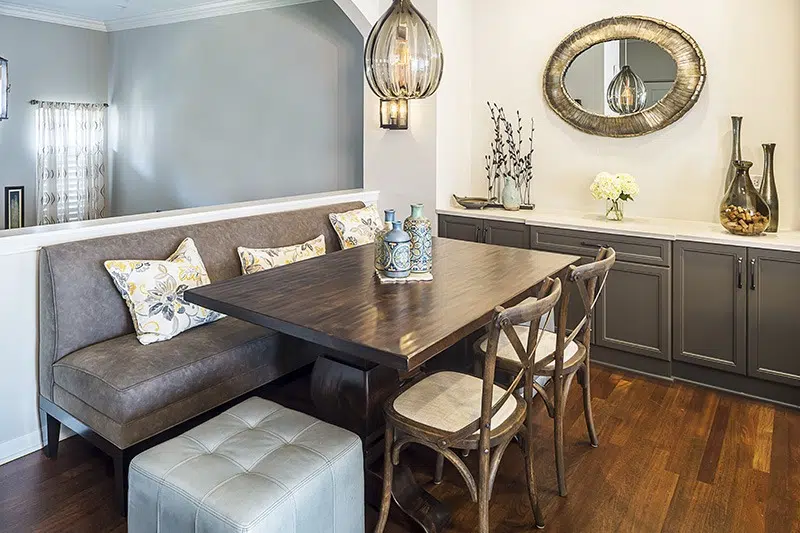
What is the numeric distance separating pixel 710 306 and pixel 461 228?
1731 mm

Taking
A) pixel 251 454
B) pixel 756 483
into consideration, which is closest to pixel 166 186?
pixel 251 454

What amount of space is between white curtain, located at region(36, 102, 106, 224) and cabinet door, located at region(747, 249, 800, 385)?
21.9 ft

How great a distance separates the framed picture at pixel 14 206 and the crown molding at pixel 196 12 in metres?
2.18

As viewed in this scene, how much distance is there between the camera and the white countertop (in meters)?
3.14

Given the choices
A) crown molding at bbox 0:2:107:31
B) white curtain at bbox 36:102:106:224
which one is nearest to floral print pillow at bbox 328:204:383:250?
white curtain at bbox 36:102:106:224

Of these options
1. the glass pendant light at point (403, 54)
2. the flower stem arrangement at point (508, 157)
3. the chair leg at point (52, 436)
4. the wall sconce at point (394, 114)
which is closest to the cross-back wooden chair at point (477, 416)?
the glass pendant light at point (403, 54)

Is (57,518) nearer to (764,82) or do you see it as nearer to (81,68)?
(764,82)

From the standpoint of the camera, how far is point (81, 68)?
6668 millimetres

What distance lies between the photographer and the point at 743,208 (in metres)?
3.27

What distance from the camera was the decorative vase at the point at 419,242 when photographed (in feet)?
8.32

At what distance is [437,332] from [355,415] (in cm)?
72

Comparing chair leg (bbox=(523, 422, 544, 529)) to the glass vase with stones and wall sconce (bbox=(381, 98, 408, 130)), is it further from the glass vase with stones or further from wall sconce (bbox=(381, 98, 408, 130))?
wall sconce (bbox=(381, 98, 408, 130))

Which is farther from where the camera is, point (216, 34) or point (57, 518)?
point (216, 34)

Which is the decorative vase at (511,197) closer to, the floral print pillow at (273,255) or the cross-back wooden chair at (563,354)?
the floral print pillow at (273,255)
